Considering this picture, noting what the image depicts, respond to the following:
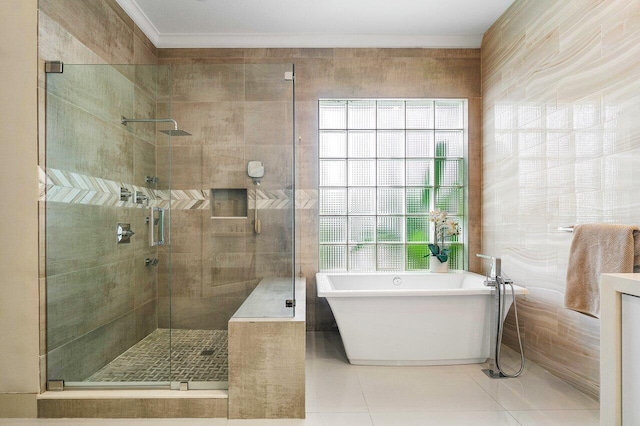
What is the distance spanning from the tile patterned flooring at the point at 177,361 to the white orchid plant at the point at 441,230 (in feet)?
7.62

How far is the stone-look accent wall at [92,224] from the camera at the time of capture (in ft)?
7.70

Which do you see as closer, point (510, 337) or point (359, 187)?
point (510, 337)

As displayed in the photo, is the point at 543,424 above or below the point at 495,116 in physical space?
below

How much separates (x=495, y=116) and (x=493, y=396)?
7.69 ft

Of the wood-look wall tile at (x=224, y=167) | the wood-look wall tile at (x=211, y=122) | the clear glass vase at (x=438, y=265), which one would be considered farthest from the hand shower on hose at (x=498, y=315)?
the wood-look wall tile at (x=211, y=122)

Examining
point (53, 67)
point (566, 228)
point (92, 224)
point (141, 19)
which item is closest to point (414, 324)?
point (566, 228)

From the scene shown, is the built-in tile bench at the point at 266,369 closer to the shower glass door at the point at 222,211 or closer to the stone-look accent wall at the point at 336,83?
the shower glass door at the point at 222,211

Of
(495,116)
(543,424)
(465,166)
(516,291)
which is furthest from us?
(465,166)

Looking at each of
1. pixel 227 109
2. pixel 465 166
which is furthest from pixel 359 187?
pixel 227 109

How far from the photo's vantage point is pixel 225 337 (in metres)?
2.32

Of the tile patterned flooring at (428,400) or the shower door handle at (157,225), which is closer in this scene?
the tile patterned flooring at (428,400)

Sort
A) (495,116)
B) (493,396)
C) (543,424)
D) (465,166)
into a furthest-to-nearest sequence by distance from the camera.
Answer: (465,166), (495,116), (493,396), (543,424)

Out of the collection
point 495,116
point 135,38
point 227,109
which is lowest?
point 227,109

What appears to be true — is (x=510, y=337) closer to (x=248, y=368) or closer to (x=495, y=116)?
(x=495, y=116)
